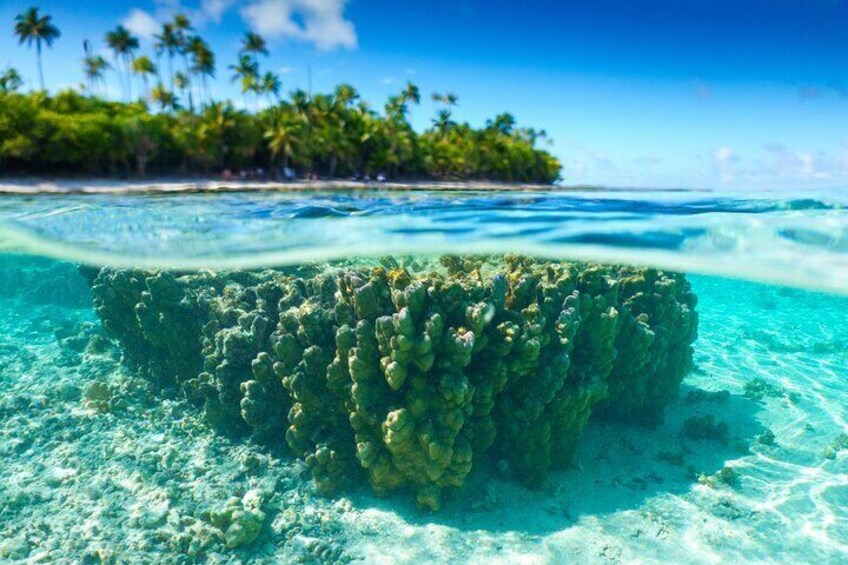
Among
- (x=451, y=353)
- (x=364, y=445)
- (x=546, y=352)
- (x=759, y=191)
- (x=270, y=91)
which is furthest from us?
(x=270, y=91)

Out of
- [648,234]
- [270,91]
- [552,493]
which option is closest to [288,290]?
[552,493]

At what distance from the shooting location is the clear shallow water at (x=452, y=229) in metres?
10.5

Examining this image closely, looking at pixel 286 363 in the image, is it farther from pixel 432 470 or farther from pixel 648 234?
pixel 648 234

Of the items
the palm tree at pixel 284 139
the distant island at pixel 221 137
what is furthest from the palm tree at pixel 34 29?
the palm tree at pixel 284 139

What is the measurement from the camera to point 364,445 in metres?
8.23

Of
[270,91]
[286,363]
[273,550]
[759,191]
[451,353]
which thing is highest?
[270,91]

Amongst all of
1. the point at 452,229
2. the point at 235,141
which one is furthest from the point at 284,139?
the point at 452,229

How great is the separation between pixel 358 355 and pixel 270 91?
152 feet

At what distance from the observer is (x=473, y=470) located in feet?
30.5

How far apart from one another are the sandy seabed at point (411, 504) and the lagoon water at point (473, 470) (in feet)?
0.13

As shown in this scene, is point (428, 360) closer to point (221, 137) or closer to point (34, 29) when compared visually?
point (221, 137)

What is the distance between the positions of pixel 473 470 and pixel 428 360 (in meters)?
3.09

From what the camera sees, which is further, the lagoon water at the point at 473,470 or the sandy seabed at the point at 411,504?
the lagoon water at the point at 473,470

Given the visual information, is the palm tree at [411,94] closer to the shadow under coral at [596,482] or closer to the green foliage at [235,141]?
the green foliage at [235,141]
